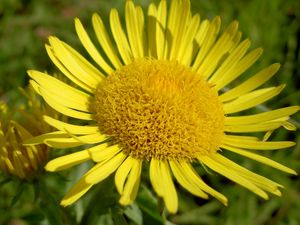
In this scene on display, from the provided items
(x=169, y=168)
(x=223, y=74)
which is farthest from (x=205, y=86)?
(x=169, y=168)

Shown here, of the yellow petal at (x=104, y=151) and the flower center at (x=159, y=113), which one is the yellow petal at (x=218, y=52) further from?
the yellow petal at (x=104, y=151)

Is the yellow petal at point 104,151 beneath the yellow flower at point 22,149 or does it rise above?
beneath

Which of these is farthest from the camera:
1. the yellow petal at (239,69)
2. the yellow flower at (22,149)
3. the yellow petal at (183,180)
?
the yellow petal at (239,69)

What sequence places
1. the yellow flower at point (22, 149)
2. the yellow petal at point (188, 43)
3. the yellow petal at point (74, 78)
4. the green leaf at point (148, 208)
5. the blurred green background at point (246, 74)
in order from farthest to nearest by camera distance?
the blurred green background at point (246, 74) → the yellow petal at point (188, 43) → the yellow petal at point (74, 78) → the green leaf at point (148, 208) → the yellow flower at point (22, 149)

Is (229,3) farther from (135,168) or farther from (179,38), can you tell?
(135,168)

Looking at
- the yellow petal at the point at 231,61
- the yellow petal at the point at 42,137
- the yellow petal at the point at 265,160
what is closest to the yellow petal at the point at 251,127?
the yellow petal at the point at 265,160

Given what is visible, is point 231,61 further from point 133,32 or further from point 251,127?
point 133,32

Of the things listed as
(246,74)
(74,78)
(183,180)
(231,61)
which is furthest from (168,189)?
(246,74)
